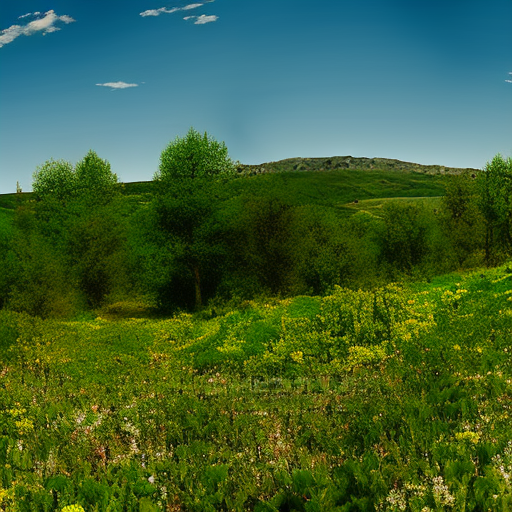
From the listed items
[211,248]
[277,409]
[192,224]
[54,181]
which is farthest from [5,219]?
[277,409]

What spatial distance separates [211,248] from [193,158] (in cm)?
2737

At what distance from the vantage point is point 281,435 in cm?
673

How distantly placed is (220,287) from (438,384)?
150 ft

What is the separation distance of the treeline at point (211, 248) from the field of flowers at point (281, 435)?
108ft

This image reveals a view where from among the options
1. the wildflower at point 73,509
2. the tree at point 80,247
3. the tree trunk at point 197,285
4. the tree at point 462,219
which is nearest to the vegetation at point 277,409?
the wildflower at point 73,509

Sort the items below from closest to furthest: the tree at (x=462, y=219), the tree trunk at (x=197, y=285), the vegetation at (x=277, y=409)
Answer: the vegetation at (x=277, y=409) < the tree trunk at (x=197, y=285) < the tree at (x=462, y=219)

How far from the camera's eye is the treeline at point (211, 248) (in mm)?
51531

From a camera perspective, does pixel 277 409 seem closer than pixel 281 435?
No

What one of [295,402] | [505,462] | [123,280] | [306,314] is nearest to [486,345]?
[295,402]

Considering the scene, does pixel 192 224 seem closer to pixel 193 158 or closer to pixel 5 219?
pixel 193 158

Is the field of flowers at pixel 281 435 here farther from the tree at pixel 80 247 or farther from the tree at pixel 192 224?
the tree at pixel 80 247

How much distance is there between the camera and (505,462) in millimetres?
4562

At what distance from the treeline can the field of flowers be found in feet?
108

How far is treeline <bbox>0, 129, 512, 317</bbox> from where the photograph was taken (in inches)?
2029
